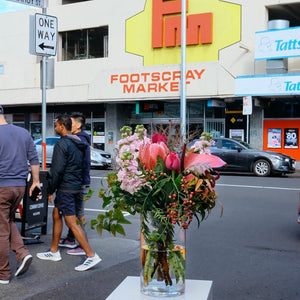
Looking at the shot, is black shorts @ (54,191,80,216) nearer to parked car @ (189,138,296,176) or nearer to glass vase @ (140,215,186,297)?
glass vase @ (140,215,186,297)

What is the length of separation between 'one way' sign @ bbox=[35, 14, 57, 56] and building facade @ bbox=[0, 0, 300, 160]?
13014mm

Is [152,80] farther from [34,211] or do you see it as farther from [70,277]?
[70,277]

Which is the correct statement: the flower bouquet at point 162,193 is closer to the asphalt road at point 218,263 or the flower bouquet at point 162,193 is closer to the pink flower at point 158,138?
the pink flower at point 158,138

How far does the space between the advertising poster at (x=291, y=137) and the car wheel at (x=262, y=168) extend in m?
4.85

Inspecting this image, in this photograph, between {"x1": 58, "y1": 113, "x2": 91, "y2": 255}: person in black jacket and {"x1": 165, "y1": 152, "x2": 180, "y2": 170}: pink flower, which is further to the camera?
{"x1": 58, "y1": 113, "x2": 91, "y2": 255}: person in black jacket

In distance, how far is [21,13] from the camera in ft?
96.4

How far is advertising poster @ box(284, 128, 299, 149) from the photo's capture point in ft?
73.6

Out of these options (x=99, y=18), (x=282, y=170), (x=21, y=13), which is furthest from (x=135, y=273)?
(x=21, y=13)

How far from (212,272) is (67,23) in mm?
24307

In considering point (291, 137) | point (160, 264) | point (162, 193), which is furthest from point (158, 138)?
point (291, 137)

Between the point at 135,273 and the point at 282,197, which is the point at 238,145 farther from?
the point at 135,273

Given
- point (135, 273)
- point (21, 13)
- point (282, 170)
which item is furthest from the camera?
point (21, 13)

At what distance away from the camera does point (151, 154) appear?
271 cm

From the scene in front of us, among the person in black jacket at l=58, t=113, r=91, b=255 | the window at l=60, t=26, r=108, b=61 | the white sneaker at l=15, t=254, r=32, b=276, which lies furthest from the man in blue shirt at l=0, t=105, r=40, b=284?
the window at l=60, t=26, r=108, b=61
